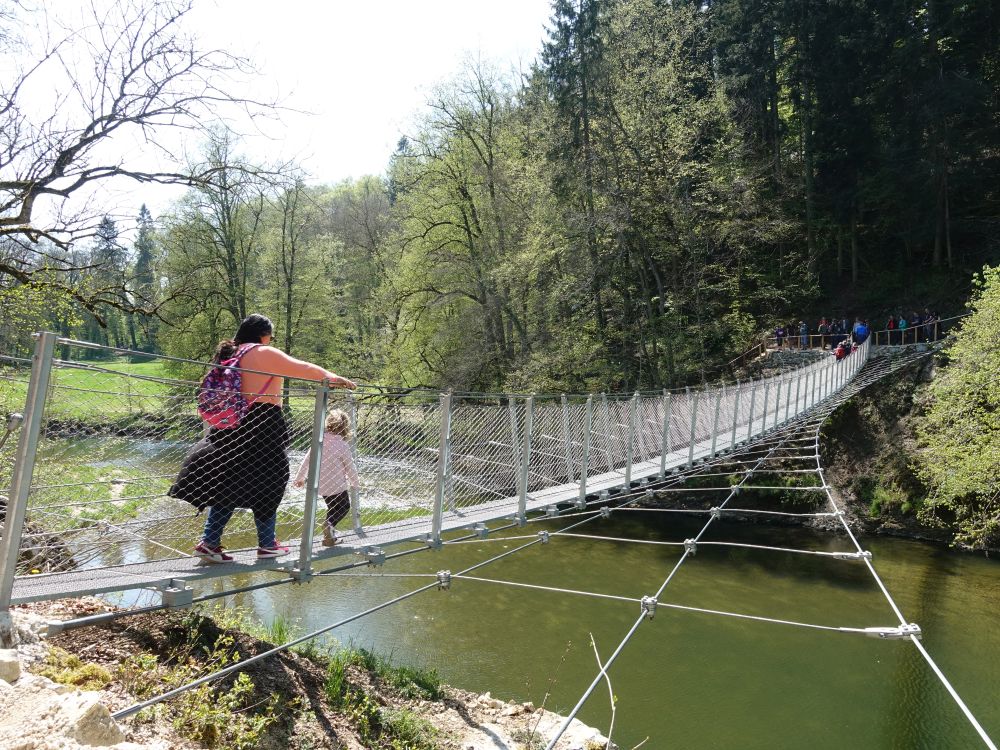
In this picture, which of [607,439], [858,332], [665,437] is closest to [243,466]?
[607,439]

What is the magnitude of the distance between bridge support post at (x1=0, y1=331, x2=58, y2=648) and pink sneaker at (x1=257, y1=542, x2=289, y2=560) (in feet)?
3.03

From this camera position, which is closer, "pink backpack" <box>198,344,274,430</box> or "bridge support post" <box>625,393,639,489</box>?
"pink backpack" <box>198,344,274,430</box>

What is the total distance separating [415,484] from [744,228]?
50.0ft

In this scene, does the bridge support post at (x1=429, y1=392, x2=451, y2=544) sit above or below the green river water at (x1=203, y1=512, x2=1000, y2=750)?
above

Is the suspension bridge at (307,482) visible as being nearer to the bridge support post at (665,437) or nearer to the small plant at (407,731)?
the bridge support post at (665,437)

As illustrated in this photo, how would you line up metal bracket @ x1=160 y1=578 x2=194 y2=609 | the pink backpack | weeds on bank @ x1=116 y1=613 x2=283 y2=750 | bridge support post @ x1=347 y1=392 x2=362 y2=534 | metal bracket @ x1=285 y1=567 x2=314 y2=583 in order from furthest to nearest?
bridge support post @ x1=347 y1=392 x2=362 y2=534, weeds on bank @ x1=116 y1=613 x2=283 y2=750, metal bracket @ x1=285 y1=567 x2=314 y2=583, the pink backpack, metal bracket @ x1=160 y1=578 x2=194 y2=609

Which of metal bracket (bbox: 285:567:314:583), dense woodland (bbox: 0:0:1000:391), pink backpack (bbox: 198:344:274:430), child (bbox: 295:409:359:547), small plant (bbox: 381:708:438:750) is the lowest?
small plant (bbox: 381:708:438:750)

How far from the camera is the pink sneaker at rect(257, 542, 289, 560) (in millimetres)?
2686

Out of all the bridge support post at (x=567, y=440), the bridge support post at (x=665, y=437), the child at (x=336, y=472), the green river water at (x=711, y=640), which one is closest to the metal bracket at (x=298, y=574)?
the child at (x=336, y=472)

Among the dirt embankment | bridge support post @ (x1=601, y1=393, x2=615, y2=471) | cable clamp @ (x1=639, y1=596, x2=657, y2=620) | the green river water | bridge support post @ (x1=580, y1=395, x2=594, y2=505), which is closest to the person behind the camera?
cable clamp @ (x1=639, y1=596, x2=657, y2=620)

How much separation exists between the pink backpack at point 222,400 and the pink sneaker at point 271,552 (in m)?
0.52

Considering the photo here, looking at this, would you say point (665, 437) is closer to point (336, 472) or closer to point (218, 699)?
point (336, 472)

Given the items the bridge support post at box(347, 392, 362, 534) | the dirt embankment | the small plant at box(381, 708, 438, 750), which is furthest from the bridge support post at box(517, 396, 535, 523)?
the dirt embankment

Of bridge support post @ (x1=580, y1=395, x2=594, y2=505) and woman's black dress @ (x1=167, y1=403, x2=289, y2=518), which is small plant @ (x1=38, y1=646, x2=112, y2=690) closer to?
woman's black dress @ (x1=167, y1=403, x2=289, y2=518)
